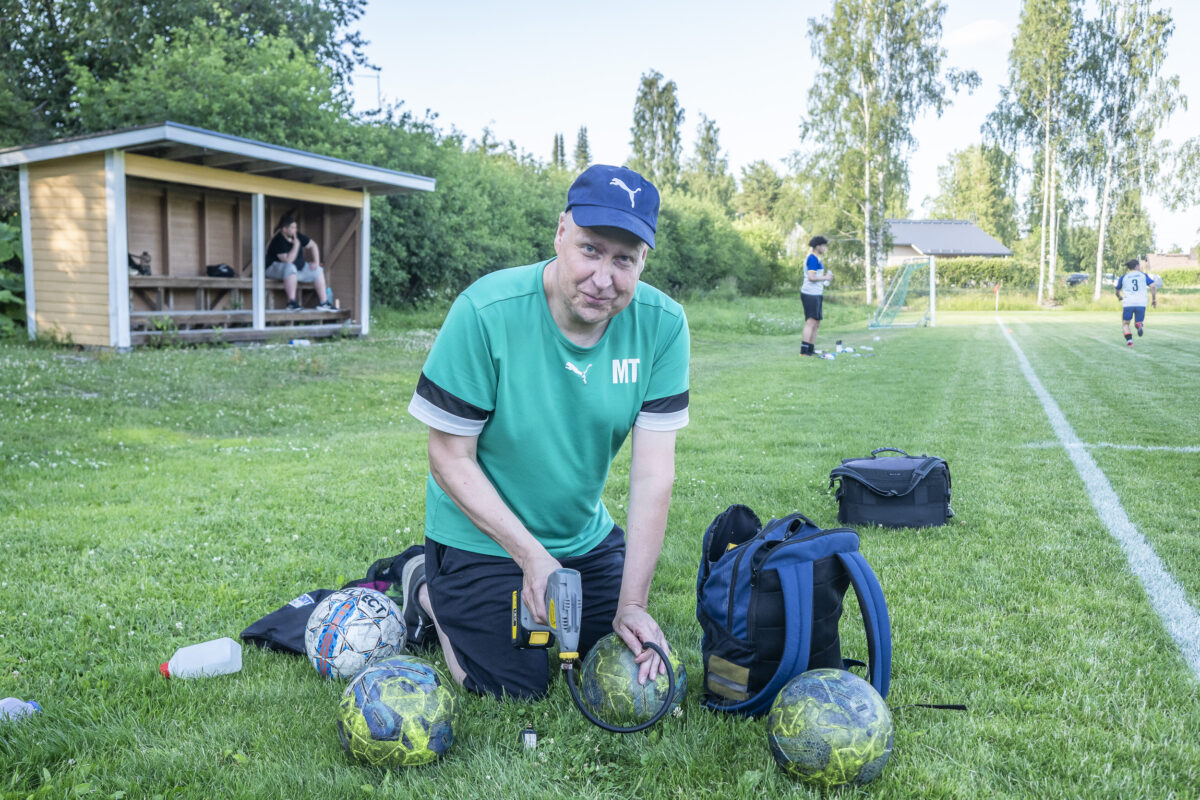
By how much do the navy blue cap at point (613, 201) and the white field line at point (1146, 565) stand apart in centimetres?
267

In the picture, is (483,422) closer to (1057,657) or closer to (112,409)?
(1057,657)

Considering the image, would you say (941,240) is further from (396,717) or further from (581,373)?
(396,717)

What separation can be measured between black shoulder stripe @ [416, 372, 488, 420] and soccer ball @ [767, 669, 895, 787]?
136 centimetres

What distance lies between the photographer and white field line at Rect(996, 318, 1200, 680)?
12.0ft

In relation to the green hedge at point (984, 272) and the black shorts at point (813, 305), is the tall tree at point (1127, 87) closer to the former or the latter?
the green hedge at point (984, 272)

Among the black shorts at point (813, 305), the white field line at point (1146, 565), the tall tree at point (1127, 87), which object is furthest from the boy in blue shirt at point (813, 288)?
the tall tree at point (1127, 87)

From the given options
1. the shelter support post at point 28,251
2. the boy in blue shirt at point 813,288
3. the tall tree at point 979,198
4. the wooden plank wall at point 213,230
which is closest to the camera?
the shelter support post at point 28,251

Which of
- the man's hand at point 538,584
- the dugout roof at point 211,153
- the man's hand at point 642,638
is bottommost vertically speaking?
the man's hand at point 642,638

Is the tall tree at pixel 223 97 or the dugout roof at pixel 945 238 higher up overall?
the dugout roof at pixel 945 238

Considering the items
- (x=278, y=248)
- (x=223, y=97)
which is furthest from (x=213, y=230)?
(x=223, y=97)

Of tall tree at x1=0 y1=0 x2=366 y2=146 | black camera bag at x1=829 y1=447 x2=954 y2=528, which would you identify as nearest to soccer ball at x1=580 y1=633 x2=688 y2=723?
black camera bag at x1=829 y1=447 x2=954 y2=528

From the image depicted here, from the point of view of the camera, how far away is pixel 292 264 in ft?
53.8

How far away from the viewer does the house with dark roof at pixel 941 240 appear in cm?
6406

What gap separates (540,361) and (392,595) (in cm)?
159
